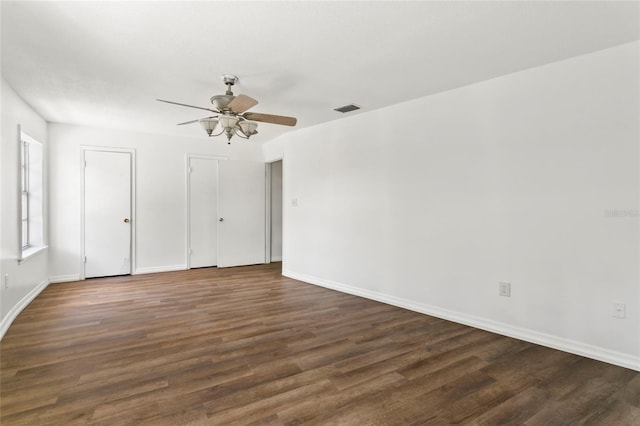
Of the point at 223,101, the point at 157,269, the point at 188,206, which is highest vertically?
the point at 223,101

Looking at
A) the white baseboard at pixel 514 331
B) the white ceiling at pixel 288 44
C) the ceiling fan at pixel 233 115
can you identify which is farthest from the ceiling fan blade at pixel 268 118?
the white baseboard at pixel 514 331

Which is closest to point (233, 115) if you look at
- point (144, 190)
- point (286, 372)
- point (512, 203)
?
point (286, 372)

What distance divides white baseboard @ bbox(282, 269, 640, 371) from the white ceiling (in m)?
2.27

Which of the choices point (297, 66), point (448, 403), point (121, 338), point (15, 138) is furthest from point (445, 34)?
point (15, 138)

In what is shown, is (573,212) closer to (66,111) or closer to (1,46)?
(1,46)

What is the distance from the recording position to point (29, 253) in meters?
3.91

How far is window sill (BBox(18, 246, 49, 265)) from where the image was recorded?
3.55 m

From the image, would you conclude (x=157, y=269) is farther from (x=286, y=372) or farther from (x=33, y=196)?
(x=286, y=372)

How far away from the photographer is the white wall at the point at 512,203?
95.8 inches

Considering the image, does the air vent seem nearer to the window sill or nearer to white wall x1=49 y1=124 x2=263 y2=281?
white wall x1=49 y1=124 x2=263 y2=281

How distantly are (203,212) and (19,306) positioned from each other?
282 centimetres

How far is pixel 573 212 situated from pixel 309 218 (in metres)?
3.25

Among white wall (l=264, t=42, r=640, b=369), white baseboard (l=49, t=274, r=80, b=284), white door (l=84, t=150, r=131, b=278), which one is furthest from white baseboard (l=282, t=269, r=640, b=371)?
white baseboard (l=49, t=274, r=80, b=284)

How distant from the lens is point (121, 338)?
9.41 ft
